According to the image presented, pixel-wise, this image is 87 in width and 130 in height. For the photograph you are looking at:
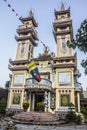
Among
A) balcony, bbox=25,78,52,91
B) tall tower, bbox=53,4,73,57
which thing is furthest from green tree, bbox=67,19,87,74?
tall tower, bbox=53,4,73,57

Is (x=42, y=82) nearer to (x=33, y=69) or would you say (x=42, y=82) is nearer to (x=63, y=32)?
(x=33, y=69)

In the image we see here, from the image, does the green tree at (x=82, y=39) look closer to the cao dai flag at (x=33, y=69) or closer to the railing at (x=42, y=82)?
the cao dai flag at (x=33, y=69)

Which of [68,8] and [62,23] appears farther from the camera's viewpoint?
[68,8]

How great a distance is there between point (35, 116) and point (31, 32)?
15.3 metres

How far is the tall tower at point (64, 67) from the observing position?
19.8 meters

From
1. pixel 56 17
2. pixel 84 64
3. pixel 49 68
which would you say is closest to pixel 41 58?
pixel 49 68

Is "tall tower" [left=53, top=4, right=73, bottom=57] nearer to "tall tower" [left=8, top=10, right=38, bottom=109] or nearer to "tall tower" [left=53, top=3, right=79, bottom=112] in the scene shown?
"tall tower" [left=53, top=3, right=79, bottom=112]

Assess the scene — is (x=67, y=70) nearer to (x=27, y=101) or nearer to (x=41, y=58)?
(x=41, y=58)

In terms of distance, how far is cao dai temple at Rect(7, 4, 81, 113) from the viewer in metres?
20.0

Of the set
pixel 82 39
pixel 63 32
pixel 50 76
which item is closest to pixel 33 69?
pixel 50 76

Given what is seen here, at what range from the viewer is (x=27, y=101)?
20.9 m

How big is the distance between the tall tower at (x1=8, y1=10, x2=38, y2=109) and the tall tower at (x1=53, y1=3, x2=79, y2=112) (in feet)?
15.8

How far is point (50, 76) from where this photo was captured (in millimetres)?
22188

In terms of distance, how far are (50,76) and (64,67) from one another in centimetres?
258
